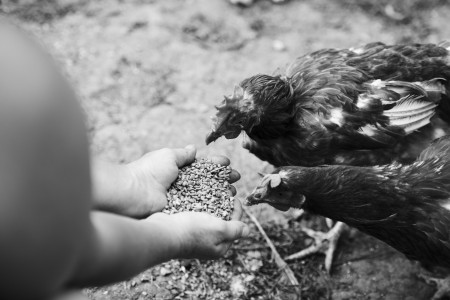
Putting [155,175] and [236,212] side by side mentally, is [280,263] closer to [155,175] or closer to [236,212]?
[236,212]

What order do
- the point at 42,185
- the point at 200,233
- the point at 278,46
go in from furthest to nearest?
the point at 278,46 < the point at 200,233 < the point at 42,185

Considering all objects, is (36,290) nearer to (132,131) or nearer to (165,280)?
(165,280)

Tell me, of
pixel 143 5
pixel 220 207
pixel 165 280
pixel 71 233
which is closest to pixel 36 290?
pixel 71 233

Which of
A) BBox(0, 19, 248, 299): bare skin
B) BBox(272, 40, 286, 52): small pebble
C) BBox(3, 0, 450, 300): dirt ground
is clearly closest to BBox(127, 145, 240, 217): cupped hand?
BBox(3, 0, 450, 300): dirt ground

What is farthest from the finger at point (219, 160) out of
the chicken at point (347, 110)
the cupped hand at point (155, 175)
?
the chicken at point (347, 110)

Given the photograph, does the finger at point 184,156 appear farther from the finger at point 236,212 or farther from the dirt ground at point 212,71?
the dirt ground at point 212,71

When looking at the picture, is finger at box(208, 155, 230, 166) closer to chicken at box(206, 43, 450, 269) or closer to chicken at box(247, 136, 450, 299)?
chicken at box(247, 136, 450, 299)

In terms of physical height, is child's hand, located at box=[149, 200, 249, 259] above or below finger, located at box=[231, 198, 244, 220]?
above

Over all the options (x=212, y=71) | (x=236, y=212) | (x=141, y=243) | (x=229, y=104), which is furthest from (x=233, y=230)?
(x=212, y=71)
